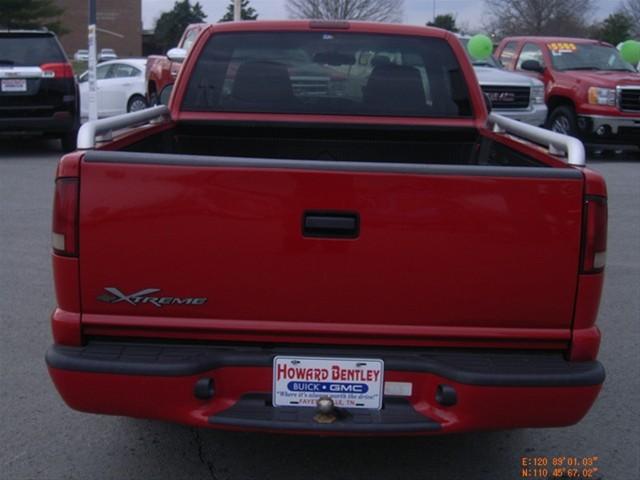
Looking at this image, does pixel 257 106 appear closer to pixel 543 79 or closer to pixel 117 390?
pixel 117 390

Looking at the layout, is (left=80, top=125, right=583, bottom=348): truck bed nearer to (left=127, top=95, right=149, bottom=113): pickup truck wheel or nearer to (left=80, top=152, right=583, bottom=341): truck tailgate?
(left=80, top=152, right=583, bottom=341): truck tailgate

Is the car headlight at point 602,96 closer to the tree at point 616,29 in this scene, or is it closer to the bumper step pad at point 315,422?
the bumper step pad at point 315,422

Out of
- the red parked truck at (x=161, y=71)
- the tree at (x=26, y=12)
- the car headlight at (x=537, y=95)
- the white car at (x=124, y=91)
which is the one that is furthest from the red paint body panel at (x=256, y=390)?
the tree at (x=26, y=12)

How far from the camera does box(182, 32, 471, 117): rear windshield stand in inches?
199

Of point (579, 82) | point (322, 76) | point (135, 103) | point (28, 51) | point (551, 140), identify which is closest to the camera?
point (551, 140)

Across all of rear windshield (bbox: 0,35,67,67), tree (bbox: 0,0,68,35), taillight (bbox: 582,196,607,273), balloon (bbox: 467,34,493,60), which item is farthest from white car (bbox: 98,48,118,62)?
taillight (bbox: 582,196,607,273)

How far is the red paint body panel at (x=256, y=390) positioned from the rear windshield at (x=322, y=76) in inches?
87.5

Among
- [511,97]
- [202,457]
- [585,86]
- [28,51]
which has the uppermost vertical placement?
[28,51]

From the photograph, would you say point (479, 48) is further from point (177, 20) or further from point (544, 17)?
point (177, 20)

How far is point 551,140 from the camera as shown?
3.74m

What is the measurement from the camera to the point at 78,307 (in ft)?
10.3

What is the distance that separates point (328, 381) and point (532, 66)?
12.9 m

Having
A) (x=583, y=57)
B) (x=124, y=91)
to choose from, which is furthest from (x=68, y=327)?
(x=124, y=91)

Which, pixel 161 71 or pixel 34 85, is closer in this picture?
pixel 34 85
